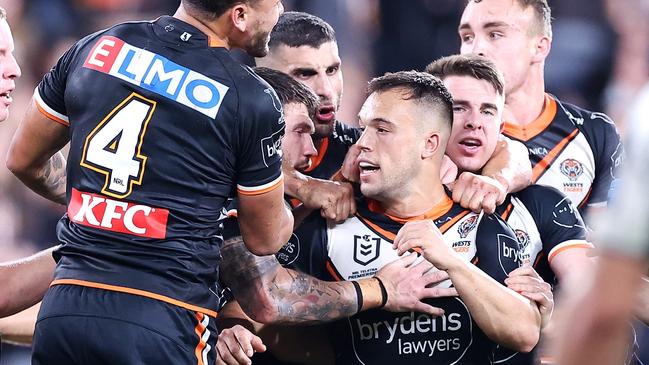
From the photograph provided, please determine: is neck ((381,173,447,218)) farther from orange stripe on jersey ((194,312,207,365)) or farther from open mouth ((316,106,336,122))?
orange stripe on jersey ((194,312,207,365))

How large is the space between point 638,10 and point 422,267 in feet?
19.3

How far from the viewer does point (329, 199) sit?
4.52 meters

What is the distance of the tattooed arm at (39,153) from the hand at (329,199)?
3.35 ft

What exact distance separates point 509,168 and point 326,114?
1010 mm

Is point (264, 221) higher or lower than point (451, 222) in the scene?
higher

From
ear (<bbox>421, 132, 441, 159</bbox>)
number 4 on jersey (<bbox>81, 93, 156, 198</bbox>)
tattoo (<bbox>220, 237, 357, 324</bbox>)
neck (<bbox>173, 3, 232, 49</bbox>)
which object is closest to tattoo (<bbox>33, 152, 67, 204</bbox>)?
number 4 on jersey (<bbox>81, 93, 156, 198</bbox>)

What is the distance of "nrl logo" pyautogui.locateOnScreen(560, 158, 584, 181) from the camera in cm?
562

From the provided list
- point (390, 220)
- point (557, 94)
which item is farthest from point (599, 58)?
point (390, 220)

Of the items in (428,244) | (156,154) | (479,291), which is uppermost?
(156,154)

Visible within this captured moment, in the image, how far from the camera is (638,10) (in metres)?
9.48

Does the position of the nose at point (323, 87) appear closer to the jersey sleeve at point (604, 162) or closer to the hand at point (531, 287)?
the jersey sleeve at point (604, 162)

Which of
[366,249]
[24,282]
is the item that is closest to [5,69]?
[24,282]

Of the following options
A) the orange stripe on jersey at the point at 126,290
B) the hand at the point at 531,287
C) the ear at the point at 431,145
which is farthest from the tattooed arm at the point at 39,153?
the hand at the point at 531,287

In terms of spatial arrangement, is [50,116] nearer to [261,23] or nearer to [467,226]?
[261,23]
